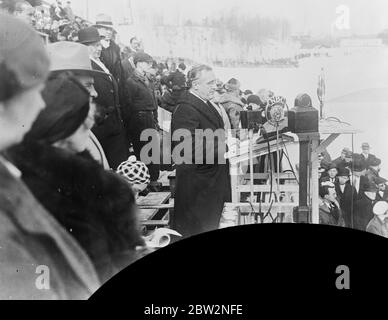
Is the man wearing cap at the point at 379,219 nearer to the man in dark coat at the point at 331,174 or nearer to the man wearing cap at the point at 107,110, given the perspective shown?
the man in dark coat at the point at 331,174

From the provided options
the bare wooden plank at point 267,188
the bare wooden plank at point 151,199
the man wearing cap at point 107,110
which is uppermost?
the man wearing cap at point 107,110

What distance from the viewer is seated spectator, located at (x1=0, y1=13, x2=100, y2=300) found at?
278 centimetres

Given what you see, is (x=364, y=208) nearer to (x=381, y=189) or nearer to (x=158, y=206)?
(x=381, y=189)

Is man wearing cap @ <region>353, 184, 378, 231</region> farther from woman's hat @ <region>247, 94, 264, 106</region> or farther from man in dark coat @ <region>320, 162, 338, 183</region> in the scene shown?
woman's hat @ <region>247, 94, 264, 106</region>

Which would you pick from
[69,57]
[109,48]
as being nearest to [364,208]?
[109,48]

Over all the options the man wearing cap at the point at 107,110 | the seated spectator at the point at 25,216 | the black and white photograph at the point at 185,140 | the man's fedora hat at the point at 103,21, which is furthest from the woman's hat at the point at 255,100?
the seated spectator at the point at 25,216

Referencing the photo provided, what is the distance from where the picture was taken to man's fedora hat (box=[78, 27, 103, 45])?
282 centimetres

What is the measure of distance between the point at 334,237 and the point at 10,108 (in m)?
1.39

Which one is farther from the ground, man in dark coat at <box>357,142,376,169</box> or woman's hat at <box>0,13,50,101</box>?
woman's hat at <box>0,13,50,101</box>

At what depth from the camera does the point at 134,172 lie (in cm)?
283

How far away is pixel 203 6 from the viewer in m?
2.80

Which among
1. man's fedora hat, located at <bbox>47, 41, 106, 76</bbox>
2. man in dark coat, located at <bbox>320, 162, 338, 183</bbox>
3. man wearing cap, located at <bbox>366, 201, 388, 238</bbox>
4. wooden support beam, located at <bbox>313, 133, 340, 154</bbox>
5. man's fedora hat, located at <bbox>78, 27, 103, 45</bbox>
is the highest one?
man's fedora hat, located at <bbox>78, 27, 103, 45</bbox>

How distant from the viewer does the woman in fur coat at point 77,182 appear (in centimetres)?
280

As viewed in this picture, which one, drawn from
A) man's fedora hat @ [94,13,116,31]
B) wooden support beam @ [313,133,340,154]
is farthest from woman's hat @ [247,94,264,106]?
man's fedora hat @ [94,13,116,31]
